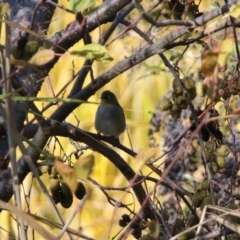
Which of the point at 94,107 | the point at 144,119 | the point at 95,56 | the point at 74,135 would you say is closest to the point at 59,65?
the point at 94,107

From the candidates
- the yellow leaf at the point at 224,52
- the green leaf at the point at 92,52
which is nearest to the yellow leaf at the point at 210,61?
the yellow leaf at the point at 224,52

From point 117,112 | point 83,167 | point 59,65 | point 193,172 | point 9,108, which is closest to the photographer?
point 83,167

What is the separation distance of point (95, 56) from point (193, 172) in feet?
10.3

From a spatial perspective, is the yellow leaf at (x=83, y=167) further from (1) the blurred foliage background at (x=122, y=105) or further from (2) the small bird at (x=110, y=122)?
(1) the blurred foliage background at (x=122, y=105)

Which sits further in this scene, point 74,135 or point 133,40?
point 133,40

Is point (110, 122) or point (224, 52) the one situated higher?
point (224, 52)

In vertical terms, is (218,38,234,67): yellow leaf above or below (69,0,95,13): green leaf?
below

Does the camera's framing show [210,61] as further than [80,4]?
No

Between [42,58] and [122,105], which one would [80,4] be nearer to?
[42,58]

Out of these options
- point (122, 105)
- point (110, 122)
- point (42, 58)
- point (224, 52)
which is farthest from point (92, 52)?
point (122, 105)

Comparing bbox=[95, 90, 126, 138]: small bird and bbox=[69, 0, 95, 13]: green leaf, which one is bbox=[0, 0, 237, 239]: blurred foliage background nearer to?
bbox=[95, 90, 126, 138]: small bird

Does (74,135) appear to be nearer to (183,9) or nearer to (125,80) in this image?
(183,9)

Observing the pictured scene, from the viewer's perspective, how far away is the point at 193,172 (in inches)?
159

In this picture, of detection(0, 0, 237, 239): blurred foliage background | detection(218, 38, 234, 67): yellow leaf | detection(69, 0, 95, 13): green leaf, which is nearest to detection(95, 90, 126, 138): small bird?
detection(0, 0, 237, 239): blurred foliage background
